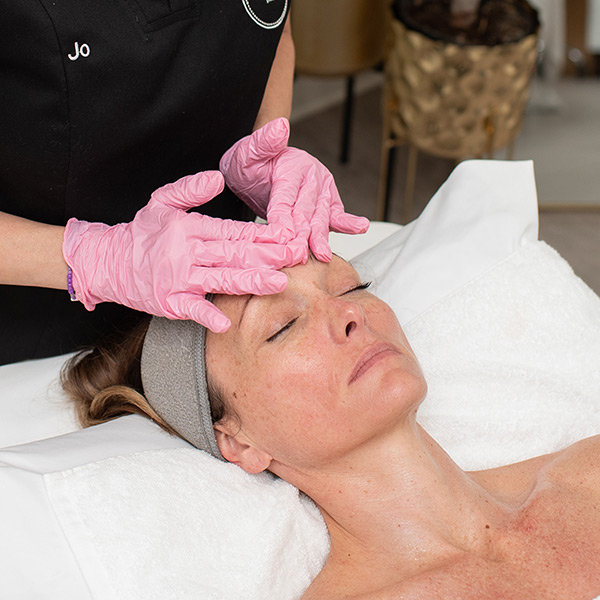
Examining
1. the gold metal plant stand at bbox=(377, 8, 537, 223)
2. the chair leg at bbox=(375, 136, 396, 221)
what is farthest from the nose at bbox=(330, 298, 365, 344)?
the chair leg at bbox=(375, 136, 396, 221)

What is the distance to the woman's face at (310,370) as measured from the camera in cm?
120

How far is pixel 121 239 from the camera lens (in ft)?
4.01

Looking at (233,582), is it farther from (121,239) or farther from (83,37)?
(83,37)

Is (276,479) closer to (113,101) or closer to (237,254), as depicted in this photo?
(237,254)

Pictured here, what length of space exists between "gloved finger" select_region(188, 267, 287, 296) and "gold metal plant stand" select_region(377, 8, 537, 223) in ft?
4.63

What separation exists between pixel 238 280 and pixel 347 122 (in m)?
2.23

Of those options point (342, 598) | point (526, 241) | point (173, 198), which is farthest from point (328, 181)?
point (342, 598)

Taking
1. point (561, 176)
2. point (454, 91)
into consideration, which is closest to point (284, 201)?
point (454, 91)

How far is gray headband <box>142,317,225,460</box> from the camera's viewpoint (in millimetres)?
1281

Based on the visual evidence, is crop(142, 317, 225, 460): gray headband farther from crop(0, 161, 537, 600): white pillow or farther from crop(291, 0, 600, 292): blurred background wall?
crop(291, 0, 600, 292): blurred background wall

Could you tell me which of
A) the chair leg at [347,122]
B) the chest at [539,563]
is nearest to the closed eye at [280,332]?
the chest at [539,563]

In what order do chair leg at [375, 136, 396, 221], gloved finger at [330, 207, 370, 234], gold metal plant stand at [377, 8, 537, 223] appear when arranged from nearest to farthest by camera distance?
gloved finger at [330, 207, 370, 234]
gold metal plant stand at [377, 8, 537, 223]
chair leg at [375, 136, 396, 221]

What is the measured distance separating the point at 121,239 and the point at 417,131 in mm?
1537

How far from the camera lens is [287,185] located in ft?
4.35
